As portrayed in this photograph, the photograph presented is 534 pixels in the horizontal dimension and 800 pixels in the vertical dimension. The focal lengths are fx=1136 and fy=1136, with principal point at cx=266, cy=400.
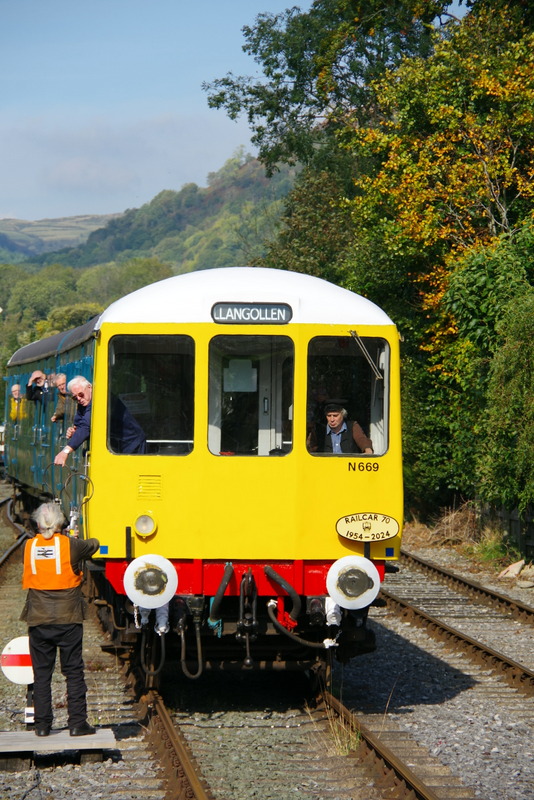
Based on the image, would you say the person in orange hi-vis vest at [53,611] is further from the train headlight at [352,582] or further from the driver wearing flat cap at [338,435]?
the driver wearing flat cap at [338,435]

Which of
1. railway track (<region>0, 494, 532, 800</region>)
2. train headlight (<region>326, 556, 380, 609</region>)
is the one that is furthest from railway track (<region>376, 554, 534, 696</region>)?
train headlight (<region>326, 556, 380, 609</region>)

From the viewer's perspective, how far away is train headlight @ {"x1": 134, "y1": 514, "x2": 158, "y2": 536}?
7984 mm

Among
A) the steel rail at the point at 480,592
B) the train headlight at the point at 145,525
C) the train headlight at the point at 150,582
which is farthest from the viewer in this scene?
the steel rail at the point at 480,592

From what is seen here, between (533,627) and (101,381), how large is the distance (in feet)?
20.9

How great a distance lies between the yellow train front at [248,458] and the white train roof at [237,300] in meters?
0.01

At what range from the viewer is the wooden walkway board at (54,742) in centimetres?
709

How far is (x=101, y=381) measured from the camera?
26.8 ft

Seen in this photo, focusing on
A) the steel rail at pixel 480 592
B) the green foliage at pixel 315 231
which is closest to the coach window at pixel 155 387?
the steel rail at pixel 480 592

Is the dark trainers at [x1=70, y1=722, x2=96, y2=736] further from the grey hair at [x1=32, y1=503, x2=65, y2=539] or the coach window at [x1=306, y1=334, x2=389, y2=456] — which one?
the coach window at [x1=306, y1=334, x2=389, y2=456]

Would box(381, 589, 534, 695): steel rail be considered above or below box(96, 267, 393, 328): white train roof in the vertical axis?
below

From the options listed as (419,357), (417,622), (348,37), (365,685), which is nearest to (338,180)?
(348,37)

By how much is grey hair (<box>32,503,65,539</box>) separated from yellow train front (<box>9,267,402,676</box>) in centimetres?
69

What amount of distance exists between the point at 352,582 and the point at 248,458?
3.72 ft

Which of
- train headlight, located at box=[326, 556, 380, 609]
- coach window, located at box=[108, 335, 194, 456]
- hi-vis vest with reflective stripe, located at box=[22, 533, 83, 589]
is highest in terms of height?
coach window, located at box=[108, 335, 194, 456]
